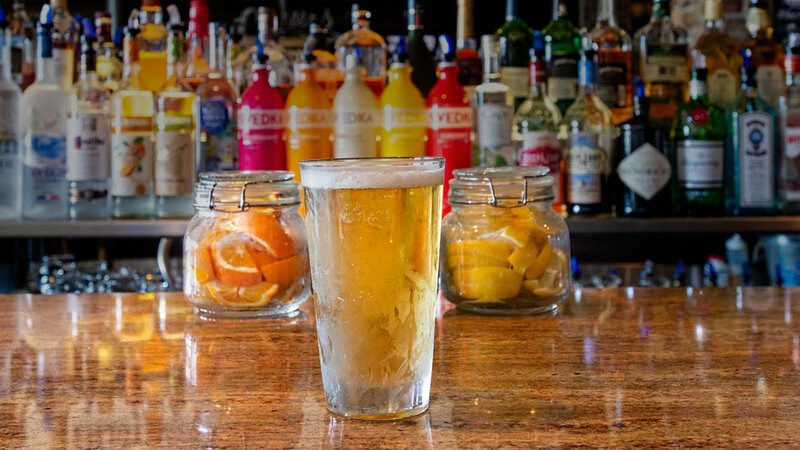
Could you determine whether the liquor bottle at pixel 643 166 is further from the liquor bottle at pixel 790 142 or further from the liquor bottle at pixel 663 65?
the liquor bottle at pixel 790 142

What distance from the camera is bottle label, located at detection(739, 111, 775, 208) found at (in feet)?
6.40

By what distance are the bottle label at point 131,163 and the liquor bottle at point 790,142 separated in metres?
1.29

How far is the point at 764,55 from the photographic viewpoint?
207 cm

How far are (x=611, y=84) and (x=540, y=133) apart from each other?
22 cm

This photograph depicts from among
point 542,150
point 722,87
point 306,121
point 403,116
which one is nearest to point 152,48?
point 306,121

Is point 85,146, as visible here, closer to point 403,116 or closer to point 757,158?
point 403,116

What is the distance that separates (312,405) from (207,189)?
1.27 feet

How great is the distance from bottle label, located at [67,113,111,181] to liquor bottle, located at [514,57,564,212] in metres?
0.82

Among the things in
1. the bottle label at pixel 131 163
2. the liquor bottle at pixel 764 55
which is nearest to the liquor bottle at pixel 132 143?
the bottle label at pixel 131 163

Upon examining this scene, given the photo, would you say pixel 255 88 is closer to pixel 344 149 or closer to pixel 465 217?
pixel 344 149

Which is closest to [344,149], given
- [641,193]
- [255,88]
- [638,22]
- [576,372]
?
[255,88]

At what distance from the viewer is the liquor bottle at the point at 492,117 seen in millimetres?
1779

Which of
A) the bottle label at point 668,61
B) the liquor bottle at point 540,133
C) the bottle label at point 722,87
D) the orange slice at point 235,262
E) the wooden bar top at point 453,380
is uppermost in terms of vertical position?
the bottle label at point 668,61

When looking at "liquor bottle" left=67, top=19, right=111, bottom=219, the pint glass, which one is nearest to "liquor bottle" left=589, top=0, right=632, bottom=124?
"liquor bottle" left=67, top=19, right=111, bottom=219
